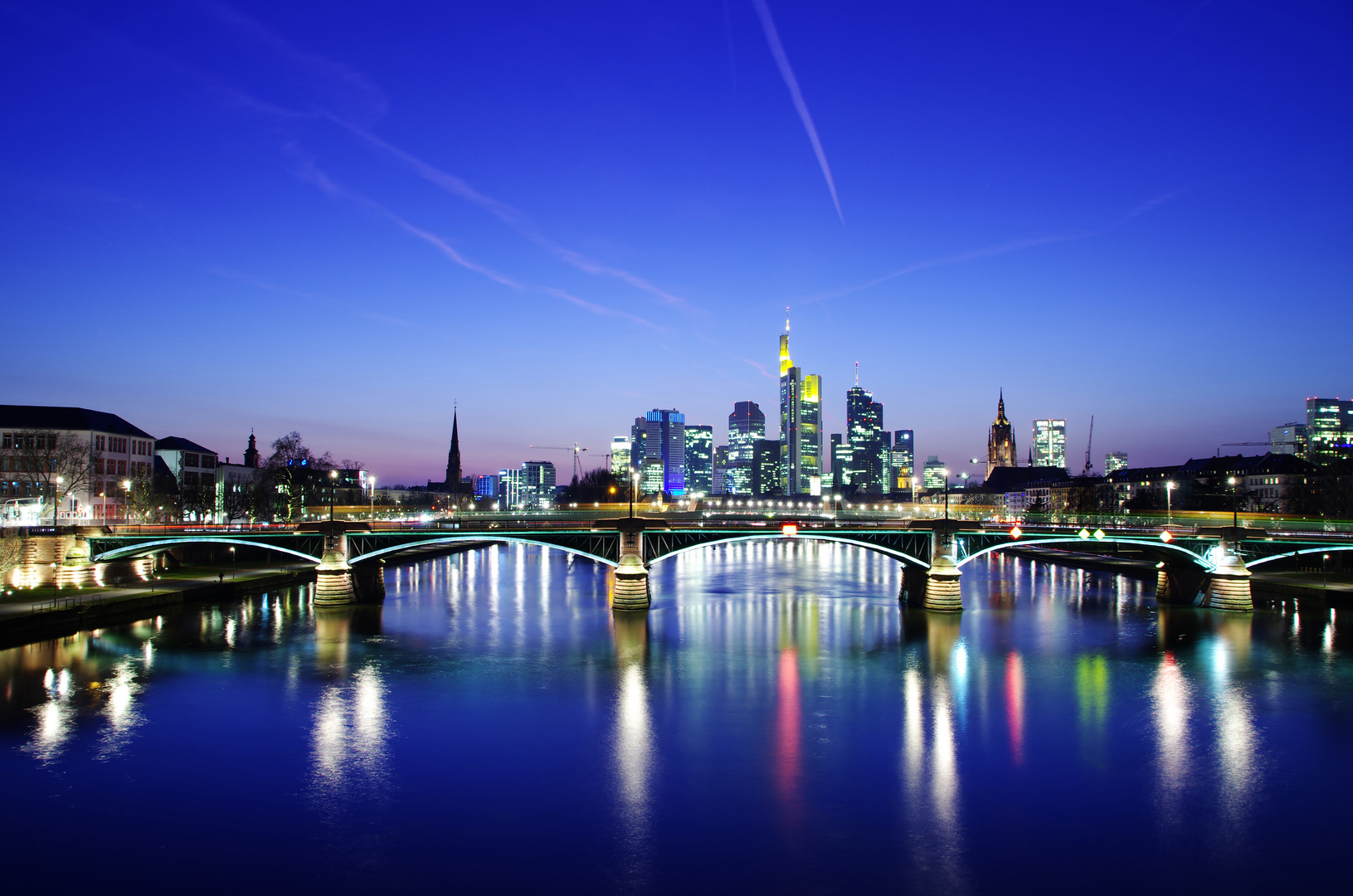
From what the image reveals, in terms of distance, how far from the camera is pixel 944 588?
69375 millimetres

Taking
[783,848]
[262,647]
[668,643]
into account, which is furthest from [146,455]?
[783,848]

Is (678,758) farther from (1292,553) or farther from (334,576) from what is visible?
(1292,553)

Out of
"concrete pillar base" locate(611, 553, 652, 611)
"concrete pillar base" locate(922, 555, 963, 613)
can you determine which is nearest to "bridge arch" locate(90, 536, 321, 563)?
"concrete pillar base" locate(611, 553, 652, 611)

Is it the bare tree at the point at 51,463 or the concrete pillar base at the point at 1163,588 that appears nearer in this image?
the concrete pillar base at the point at 1163,588

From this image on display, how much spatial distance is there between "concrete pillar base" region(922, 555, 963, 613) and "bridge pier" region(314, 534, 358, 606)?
45.0 meters

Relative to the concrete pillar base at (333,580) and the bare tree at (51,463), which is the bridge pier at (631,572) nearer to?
the concrete pillar base at (333,580)

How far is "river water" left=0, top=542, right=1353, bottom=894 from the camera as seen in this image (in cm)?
2367

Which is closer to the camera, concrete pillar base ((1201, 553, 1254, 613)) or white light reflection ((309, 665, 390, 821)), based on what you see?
white light reflection ((309, 665, 390, 821))

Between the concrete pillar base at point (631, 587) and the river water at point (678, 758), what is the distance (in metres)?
8.05

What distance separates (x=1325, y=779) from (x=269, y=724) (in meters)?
38.2

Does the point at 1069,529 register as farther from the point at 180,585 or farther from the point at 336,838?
the point at 180,585

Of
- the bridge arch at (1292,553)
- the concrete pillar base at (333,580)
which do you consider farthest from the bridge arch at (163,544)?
the bridge arch at (1292,553)

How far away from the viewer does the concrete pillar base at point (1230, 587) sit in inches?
2707

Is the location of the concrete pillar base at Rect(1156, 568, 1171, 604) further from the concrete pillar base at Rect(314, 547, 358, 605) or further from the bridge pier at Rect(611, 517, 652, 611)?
the concrete pillar base at Rect(314, 547, 358, 605)
